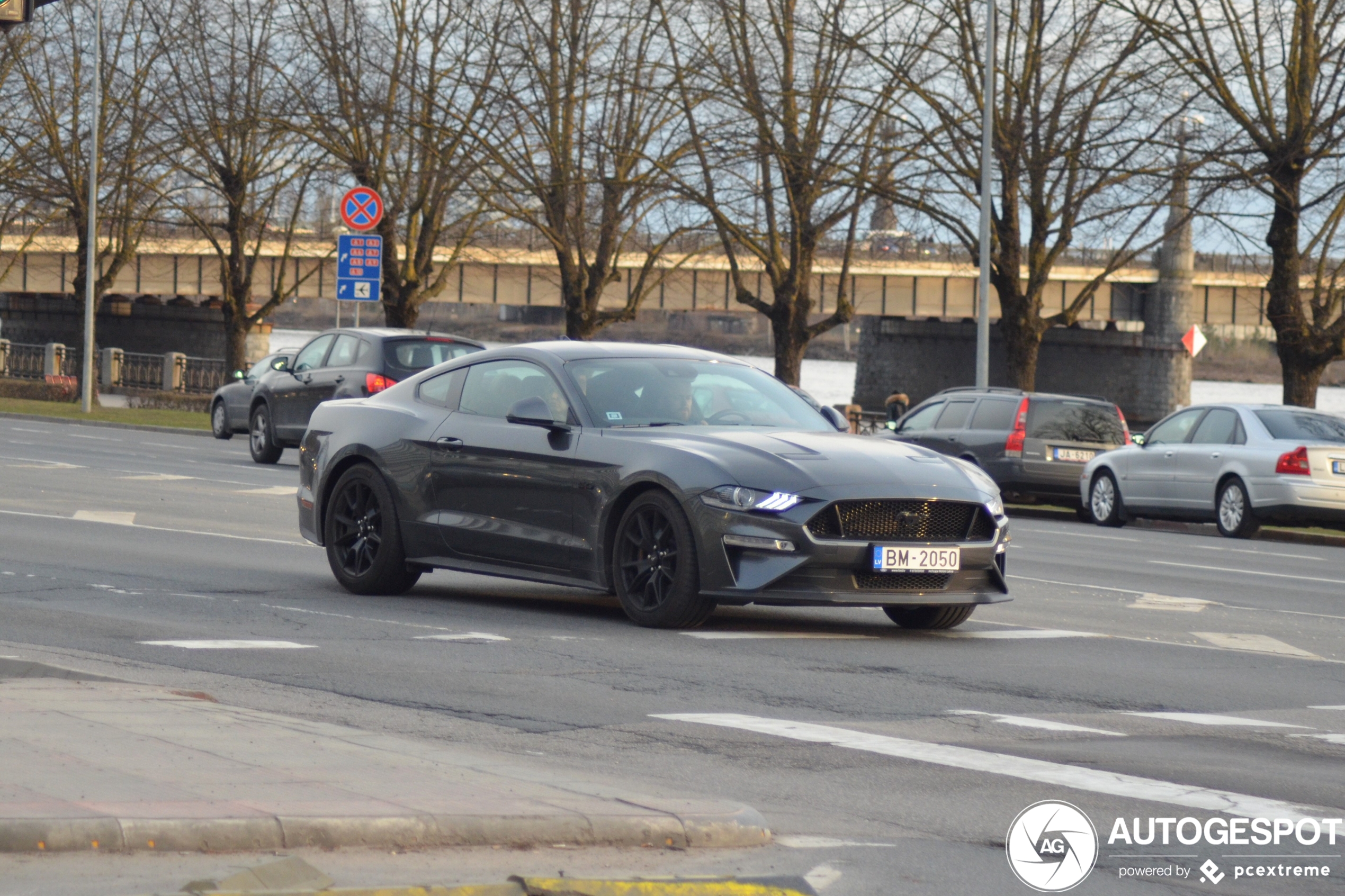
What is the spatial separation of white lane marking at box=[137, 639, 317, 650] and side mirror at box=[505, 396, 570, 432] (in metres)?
1.81

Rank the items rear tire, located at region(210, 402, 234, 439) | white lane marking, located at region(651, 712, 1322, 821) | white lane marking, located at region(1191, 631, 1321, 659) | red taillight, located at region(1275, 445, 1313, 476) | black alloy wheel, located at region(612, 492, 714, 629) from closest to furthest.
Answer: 1. white lane marking, located at region(651, 712, 1322, 821)
2. black alloy wheel, located at region(612, 492, 714, 629)
3. white lane marking, located at region(1191, 631, 1321, 659)
4. red taillight, located at region(1275, 445, 1313, 476)
5. rear tire, located at region(210, 402, 234, 439)

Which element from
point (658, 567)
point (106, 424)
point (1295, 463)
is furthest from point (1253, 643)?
point (106, 424)

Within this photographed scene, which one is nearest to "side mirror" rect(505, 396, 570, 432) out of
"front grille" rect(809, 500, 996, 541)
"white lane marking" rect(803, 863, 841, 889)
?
"front grille" rect(809, 500, 996, 541)

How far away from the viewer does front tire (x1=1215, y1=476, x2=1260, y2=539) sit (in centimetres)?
2116

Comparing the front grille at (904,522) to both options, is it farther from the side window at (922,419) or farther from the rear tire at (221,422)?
the rear tire at (221,422)

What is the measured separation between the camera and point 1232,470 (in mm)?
21281

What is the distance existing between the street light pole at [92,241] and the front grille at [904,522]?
35457 millimetres

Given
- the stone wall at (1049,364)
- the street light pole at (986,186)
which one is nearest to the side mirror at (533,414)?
the street light pole at (986,186)

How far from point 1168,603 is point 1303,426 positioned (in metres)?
9.42

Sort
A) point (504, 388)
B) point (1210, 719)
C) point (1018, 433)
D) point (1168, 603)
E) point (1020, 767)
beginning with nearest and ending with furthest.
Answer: point (1020, 767) → point (1210, 719) → point (504, 388) → point (1168, 603) → point (1018, 433)

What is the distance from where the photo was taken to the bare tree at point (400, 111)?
40719mm

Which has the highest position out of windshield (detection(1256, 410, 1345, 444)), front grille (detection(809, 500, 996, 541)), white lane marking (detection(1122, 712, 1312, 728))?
windshield (detection(1256, 410, 1345, 444))

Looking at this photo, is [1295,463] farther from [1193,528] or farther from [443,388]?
→ [443,388]

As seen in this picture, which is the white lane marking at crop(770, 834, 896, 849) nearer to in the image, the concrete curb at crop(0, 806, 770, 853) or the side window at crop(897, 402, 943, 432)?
the concrete curb at crop(0, 806, 770, 853)
